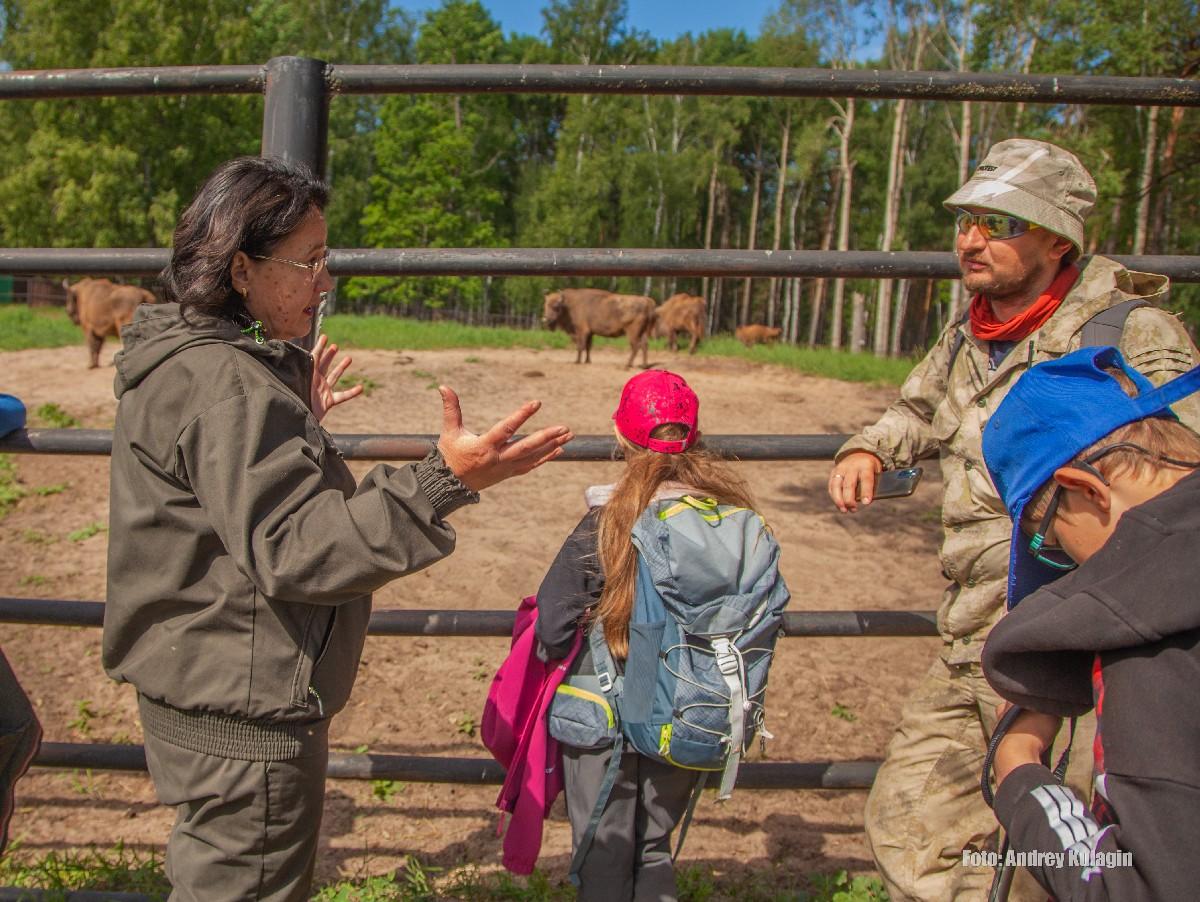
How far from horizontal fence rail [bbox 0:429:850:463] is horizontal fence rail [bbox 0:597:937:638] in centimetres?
38

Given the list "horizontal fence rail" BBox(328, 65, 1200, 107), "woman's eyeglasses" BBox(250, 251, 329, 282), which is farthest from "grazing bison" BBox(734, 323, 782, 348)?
"woman's eyeglasses" BBox(250, 251, 329, 282)

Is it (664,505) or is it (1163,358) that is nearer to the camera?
(1163,358)

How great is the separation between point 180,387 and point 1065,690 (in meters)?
1.40

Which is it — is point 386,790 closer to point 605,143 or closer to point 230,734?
point 230,734

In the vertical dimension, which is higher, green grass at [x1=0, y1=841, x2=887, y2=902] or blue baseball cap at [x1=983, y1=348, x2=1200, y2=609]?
blue baseball cap at [x1=983, y1=348, x2=1200, y2=609]

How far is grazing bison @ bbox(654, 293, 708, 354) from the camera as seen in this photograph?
2223 centimetres

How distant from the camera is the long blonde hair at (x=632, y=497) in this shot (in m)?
2.21

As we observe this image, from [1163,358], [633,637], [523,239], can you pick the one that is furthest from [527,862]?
[523,239]

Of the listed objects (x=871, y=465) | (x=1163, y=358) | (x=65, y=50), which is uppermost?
(x=65, y=50)

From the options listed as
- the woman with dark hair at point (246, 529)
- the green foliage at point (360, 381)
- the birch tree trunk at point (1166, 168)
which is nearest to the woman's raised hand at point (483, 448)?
the woman with dark hair at point (246, 529)

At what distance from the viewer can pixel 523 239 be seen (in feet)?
145

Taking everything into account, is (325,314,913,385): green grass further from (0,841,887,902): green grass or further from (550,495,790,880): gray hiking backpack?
(550,495,790,880): gray hiking backpack

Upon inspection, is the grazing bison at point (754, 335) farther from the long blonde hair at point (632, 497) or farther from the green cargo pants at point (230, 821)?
the green cargo pants at point (230, 821)

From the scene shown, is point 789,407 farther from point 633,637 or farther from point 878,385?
point 633,637
